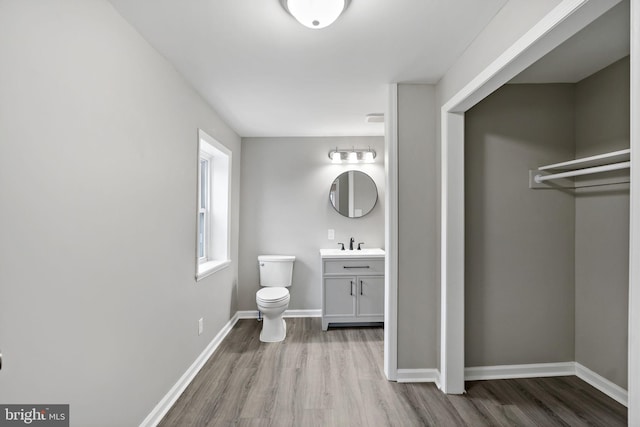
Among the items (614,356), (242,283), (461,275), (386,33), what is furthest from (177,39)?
(614,356)

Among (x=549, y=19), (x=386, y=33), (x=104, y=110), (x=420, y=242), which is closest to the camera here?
(x=549, y=19)

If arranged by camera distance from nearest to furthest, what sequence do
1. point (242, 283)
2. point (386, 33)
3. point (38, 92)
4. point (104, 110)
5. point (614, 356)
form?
point (38, 92), point (104, 110), point (386, 33), point (614, 356), point (242, 283)

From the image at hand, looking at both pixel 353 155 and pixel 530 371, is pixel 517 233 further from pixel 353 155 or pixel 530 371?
pixel 353 155

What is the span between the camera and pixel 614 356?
2.26 meters

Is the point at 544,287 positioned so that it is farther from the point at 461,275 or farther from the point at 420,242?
the point at 420,242

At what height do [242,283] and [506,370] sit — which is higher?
[242,283]

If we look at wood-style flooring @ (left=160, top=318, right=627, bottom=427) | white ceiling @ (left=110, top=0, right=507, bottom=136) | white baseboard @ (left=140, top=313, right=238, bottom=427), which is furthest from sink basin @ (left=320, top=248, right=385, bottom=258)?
white ceiling @ (left=110, top=0, right=507, bottom=136)

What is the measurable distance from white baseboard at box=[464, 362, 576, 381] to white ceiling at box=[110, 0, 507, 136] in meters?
2.30

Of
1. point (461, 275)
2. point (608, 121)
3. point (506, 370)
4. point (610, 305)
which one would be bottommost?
point (506, 370)

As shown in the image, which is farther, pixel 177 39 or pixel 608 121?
pixel 608 121

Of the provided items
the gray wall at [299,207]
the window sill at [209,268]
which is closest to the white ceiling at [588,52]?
the gray wall at [299,207]

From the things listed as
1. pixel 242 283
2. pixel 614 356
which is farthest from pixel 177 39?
pixel 614 356

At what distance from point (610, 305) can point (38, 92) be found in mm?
3478

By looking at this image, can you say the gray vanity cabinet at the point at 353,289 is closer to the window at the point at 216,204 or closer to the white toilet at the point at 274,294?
the white toilet at the point at 274,294
